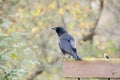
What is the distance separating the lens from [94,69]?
14.2ft

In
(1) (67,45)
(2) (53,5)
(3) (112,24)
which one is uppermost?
(2) (53,5)

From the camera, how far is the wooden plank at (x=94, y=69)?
4.28 m

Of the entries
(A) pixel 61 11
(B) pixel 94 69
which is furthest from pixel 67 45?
(A) pixel 61 11

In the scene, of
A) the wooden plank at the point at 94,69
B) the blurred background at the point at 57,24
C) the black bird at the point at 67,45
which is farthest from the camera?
the blurred background at the point at 57,24

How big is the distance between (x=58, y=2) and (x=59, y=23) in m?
0.50

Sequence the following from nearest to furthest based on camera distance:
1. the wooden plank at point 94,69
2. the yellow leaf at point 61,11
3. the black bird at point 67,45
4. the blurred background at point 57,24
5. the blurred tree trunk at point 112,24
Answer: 1. the wooden plank at point 94,69
2. the black bird at point 67,45
3. the blurred background at point 57,24
4. the yellow leaf at point 61,11
5. the blurred tree trunk at point 112,24

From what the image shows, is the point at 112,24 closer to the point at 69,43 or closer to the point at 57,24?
the point at 57,24

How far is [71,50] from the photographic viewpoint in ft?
17.3

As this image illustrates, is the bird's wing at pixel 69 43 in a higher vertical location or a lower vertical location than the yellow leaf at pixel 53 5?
lower

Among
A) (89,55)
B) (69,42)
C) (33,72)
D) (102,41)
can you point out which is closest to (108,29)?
(102,41)

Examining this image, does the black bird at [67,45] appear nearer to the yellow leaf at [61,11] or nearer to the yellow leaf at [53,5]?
the yellow leaf at [61,11]

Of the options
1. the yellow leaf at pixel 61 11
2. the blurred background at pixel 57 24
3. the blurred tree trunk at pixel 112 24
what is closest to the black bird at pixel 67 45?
the blurred background at pixel 57 24

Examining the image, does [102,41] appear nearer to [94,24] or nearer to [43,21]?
[94,24]

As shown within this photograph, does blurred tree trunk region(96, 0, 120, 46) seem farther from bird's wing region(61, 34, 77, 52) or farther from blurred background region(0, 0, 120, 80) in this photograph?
bird's wing region(61, 34, 77, 52)
